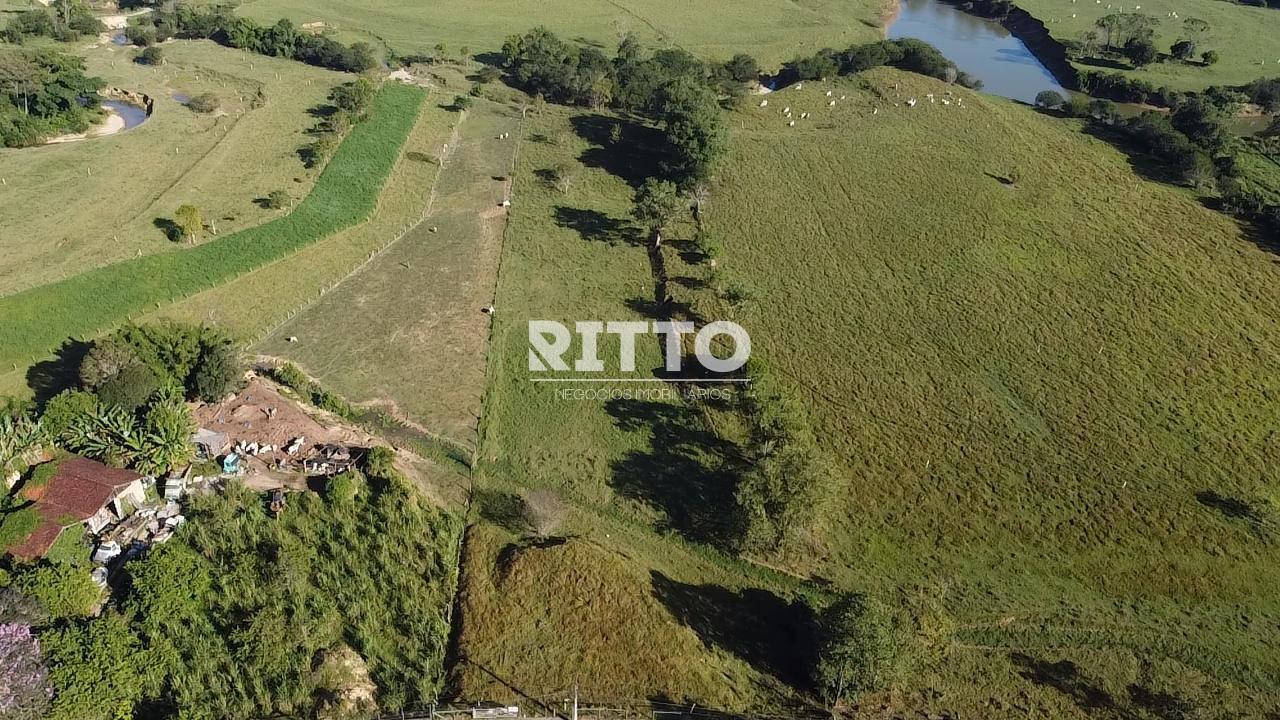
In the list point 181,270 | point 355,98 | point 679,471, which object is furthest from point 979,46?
point 181,270

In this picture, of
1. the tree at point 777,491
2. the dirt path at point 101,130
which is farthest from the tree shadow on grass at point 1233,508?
the dirt path at point 101,130

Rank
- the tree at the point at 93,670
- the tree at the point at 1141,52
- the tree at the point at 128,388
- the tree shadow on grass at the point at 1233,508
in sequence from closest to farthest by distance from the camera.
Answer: the tree at the point at 93,670 → the tree shadow on grass at the point at 1233,508 → the tree at the point at 128,388 → the tree at the point at 1141,52

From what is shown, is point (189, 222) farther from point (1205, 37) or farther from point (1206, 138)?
point (1205, 37)

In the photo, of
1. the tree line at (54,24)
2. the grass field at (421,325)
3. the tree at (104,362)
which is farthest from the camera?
the tree line at (54,24)

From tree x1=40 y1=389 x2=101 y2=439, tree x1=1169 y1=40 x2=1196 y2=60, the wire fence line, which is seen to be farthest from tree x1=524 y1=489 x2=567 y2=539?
tree x1=1169 y1=40 x2=1196 y2=60

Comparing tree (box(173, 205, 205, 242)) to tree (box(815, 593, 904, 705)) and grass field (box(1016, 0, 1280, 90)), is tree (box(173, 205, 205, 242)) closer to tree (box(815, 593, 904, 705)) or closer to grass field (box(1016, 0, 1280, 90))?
tree (box(815, 593, 904, 705))

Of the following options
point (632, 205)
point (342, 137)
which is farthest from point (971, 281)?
point (342, 137)

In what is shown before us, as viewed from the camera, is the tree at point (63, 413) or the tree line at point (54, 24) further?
the tree line at point (54, 24)

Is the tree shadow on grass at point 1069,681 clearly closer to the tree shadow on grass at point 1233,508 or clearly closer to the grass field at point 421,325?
the tree shadow on grass at point 1233,508
